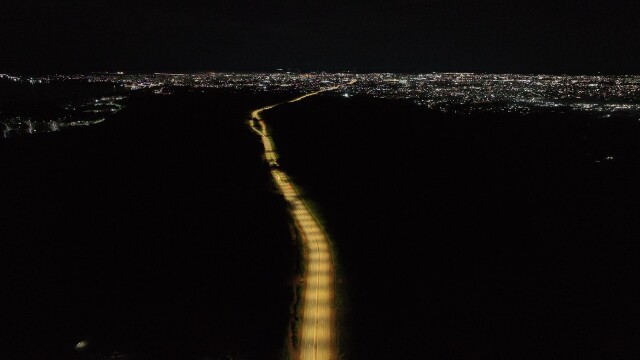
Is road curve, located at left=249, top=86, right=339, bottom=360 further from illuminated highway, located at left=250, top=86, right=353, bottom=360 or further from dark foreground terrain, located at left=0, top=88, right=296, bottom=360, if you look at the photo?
dark foreground terrain, located at left=0, top=88, right=296, bottom=360

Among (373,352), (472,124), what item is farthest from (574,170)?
(373,352)

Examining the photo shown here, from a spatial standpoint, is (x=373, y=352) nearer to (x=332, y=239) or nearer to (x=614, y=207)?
(x=332, y=239)

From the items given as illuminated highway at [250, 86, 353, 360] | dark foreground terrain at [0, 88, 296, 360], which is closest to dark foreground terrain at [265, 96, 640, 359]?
illuminated highway at [250, 86, 353, 360]

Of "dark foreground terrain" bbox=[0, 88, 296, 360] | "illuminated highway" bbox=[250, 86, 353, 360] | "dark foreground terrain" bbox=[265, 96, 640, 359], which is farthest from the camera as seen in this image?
"dark foreground terrain" bbox=[265, 96, 640, 359]

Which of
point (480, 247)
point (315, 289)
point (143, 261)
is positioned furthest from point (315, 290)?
point (480, 247)

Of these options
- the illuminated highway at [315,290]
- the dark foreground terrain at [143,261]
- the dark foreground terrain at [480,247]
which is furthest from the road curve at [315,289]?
the dark foreground terrain at [143,261]

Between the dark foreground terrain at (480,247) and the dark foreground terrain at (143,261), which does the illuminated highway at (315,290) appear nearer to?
the dark foreground terrain at (480,247)

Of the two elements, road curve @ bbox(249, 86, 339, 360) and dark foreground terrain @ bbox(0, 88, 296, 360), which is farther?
dark foreground terrain @ bbox(0, 88, 296, 360)

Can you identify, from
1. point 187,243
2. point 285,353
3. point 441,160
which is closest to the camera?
point 285,353
